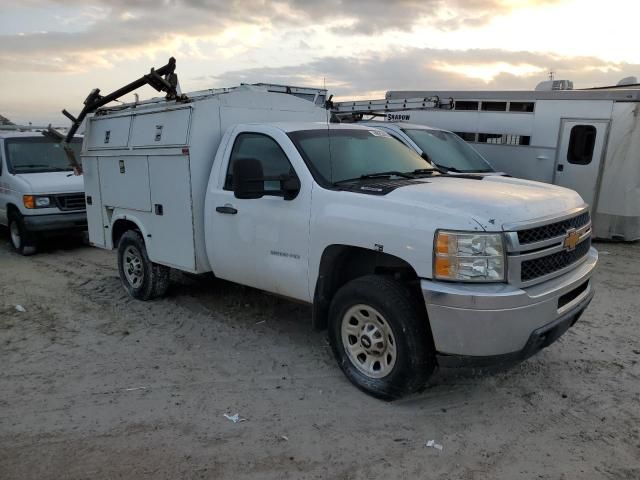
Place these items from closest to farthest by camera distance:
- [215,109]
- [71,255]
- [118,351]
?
[118,351] < [215,109] < [71,255]

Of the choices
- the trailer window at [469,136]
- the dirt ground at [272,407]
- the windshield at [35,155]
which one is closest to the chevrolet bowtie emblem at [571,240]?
the dirt ground at [272,407]

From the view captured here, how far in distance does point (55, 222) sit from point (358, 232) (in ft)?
23.0

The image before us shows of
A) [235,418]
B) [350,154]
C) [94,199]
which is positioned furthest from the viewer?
[94,199]

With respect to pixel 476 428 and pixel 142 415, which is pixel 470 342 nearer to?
pixel 476 428

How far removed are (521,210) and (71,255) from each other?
7.95 metres

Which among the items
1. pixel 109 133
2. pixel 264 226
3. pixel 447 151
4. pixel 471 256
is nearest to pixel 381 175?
pixel 264 226

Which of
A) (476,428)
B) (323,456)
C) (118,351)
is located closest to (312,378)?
(323,456)

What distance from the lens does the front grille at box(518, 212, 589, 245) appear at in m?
3.52

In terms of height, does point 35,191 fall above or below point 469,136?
below

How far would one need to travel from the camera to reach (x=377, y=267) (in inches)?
163

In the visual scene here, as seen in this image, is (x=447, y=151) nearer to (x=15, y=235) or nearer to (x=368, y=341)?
(x=368, y=341)

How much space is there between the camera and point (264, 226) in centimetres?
468

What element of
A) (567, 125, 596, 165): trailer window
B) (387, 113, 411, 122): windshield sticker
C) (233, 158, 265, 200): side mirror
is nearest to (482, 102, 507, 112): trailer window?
(567, 125, 596, 165): trailer window

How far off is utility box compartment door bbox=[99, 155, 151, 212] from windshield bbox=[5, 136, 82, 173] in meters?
3.73
